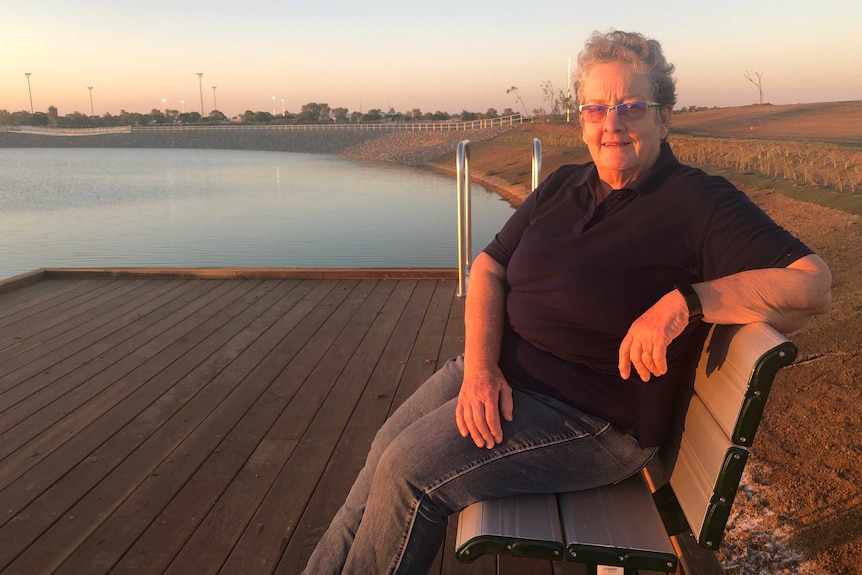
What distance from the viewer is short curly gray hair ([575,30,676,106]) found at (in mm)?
1475

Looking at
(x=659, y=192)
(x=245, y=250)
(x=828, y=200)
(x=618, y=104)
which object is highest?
(x=618, y=104)

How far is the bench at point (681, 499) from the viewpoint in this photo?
3.57 ft

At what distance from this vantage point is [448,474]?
1.27m

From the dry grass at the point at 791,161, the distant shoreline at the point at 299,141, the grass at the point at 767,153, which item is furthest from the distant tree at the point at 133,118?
the dry grass at the point at 791,161

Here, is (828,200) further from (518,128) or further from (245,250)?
(518,128)

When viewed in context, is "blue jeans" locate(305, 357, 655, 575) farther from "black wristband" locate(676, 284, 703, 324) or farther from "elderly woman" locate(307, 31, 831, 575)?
"black wristband" locate(676, 284, 703, 324)

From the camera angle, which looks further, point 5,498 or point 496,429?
point 5,498

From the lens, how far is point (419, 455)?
4.21ft

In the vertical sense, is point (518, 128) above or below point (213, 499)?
above

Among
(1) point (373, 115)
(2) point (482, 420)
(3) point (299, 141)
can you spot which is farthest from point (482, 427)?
(1) point (373, 115)

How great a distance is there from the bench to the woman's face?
421 millimetres

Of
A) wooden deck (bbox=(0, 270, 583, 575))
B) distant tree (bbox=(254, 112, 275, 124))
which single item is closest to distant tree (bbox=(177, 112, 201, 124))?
distant tree (bbox=(254, 112, 275, 124))

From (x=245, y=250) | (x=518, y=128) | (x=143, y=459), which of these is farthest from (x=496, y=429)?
(x=518, y=128)

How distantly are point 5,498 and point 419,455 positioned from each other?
1.53m
